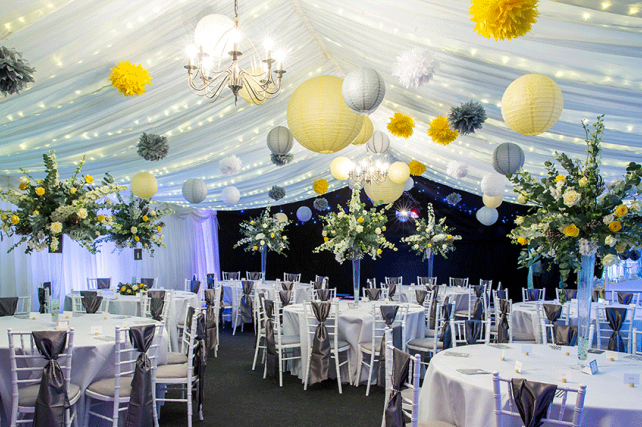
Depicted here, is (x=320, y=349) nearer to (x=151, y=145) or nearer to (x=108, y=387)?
(x=108, y=387)

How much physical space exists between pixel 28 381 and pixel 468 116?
168 inches

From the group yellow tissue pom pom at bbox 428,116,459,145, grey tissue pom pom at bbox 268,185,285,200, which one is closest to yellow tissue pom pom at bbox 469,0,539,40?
yellow tissue pom pom at bbox 428,116,459,145

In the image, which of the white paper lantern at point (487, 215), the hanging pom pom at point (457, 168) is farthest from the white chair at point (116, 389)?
the white paper lantern at point (487, 215)

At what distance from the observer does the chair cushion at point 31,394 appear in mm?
3168

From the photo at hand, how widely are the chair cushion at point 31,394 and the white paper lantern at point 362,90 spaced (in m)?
2.93

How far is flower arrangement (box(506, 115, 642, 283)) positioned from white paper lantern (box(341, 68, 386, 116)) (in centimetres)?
112

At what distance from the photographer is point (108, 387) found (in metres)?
3.40

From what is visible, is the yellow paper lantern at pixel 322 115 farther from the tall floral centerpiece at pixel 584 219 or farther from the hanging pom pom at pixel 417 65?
the tall floral centerpiece at pixel 584 219

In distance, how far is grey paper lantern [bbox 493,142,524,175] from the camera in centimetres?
511

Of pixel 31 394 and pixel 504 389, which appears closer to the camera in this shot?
pixel 504 389

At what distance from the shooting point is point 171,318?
21.9 ft

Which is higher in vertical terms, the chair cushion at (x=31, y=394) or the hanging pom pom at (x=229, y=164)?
the hanging pom pom at (x=229, y=164)

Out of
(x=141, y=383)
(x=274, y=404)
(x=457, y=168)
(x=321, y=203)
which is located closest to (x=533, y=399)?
(x=141, y=383)

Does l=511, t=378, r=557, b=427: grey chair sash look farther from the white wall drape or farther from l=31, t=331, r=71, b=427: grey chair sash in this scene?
the white wall drape
